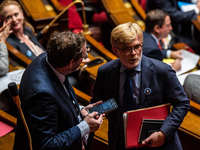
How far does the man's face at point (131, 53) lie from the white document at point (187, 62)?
105 cm

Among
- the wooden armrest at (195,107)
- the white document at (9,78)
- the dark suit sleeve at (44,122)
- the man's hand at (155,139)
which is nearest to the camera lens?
the dark suit sleeve at (44,122)

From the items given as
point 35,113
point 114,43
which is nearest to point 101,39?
point 114,43

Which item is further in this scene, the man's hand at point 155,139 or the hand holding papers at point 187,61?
the hand holding papers at point 187,61

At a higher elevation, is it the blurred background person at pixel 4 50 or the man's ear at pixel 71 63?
the man's ear at pixel 71 63

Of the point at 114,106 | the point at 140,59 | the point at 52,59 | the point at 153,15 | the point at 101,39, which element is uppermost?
the point at 52,59

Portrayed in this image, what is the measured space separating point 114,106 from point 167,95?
0.22 metres

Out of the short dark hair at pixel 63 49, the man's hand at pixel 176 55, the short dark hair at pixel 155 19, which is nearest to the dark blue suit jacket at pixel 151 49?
the short dark hair at pixel 155 19

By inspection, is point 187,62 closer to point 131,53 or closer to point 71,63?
point 131,53

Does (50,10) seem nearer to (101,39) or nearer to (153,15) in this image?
(101,39)

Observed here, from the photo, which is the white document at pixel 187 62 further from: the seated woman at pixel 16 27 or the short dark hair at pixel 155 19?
the seated woman at pixel 16 27

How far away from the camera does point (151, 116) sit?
1003 mm

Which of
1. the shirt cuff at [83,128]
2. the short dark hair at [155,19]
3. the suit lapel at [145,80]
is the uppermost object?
the suit lapel at [145,80]

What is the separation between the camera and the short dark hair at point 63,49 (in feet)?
2.92

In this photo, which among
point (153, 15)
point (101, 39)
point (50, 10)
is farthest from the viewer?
point (101, 39)
